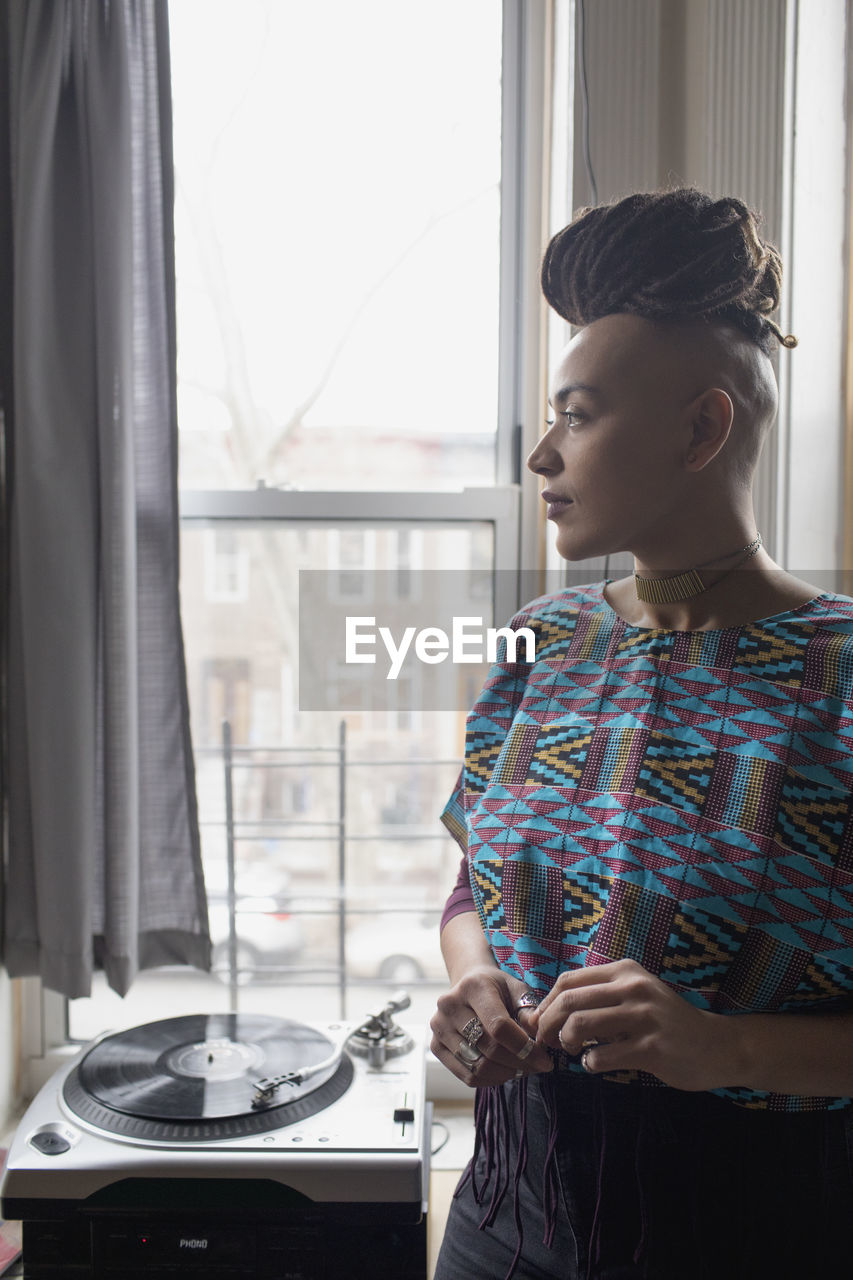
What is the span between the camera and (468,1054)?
0.84 meters

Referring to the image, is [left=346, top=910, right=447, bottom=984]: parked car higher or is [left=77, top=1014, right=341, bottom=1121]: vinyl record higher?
[left=77, top=1014, right=341, bottom=1121]: vinyl record

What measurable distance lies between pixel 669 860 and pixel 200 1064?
74 centimetres

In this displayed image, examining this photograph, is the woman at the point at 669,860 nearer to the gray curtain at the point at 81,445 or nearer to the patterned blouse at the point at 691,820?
the patterned blouse at the point at 691,820

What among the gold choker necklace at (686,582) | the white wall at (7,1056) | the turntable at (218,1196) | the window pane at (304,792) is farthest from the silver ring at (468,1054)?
the white wall at (7,1056)

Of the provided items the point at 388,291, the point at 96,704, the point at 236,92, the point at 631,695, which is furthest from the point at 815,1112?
the point at 236,92

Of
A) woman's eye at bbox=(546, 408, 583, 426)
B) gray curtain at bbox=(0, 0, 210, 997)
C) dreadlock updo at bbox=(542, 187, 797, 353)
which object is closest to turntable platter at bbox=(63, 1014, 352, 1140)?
gray curtain at bbox=(0, 0, 210, 997)

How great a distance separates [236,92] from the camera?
1.63 meters

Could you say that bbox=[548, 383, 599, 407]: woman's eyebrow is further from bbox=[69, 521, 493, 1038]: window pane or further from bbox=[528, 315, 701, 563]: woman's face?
bbox=[69, 521, 493, 1038]: window pane

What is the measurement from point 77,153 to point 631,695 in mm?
1206

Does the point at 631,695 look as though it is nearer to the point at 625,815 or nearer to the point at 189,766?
the point at 625,815

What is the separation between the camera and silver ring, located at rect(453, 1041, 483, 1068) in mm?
838

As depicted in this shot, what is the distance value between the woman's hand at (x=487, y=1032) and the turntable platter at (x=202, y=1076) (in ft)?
1.18

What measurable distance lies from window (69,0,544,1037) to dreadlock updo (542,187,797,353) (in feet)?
2.27

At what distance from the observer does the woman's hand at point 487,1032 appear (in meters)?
0.82
